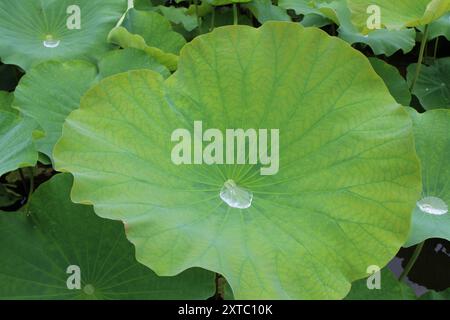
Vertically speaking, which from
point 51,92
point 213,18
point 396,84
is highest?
point 213,18

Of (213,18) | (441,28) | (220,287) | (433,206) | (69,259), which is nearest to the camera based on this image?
(69,259)

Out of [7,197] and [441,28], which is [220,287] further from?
[441,28]

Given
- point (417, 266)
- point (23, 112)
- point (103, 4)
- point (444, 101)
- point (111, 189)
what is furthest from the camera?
point (444, 101)

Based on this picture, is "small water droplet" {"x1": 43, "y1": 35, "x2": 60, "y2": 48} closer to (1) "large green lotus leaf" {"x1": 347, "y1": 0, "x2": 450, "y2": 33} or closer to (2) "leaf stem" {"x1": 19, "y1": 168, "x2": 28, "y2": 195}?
(2) "leaf stem" {"x1": 19, "y1": 168, "x2": 28, "y2": 195}

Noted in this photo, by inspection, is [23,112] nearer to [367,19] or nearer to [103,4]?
[103,4]

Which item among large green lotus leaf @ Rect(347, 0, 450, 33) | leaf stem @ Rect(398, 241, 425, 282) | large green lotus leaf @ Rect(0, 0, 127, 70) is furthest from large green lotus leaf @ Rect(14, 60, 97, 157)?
leaf stem @ Rect(398, 241, 425, 282)

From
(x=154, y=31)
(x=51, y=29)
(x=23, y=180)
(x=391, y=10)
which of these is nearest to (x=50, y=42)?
(x=51, y=29)
